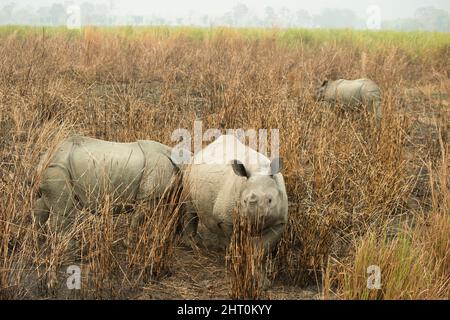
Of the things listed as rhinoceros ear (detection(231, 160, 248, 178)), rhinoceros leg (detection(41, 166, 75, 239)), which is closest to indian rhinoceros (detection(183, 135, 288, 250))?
rhinoceros ear (detection(231, 160, 248, 178))

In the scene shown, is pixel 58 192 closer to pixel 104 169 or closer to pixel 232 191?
pixel 104 169

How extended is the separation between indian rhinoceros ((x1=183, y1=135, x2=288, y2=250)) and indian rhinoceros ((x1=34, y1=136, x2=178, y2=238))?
213 millimetres

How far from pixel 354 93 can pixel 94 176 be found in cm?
474

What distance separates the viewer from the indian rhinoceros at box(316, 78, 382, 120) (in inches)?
291

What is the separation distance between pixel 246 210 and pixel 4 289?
1.24m

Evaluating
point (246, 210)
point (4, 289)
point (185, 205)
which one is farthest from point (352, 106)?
point (4, 289)

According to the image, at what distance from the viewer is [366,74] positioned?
9867 millimetres

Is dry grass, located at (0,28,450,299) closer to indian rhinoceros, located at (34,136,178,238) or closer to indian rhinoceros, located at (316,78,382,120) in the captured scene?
indian rhinoceros, located at (34,136,178,238)

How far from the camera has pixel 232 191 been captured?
3.40m

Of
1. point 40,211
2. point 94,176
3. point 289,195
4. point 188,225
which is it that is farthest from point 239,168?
point 40,211

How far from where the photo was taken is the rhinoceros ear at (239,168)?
3193 mm

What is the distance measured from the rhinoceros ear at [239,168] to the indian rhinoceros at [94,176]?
62 cm

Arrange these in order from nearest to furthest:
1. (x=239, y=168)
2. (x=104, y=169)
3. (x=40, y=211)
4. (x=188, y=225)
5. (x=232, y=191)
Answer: (x=239, y=168)
(x=232, y=191)
(x=104, y=169)
(x=40, y=211)
(x=188, y=225)
